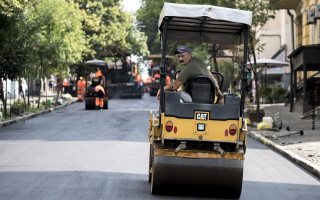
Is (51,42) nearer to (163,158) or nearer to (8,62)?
(8,62)

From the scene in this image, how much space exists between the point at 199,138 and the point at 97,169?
3.24 metres

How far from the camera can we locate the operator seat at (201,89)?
8.79 m

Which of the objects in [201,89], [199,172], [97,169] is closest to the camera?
[199,172]

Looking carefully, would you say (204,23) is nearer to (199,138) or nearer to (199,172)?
(199,138)

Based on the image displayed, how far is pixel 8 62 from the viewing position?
23.3m

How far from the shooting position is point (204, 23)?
10.2 m

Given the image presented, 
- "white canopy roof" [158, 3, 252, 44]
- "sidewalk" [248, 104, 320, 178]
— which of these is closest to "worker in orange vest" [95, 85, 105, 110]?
"sidewalk" [248, 104, 320, 178]

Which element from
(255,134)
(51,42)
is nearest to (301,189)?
(255,134)

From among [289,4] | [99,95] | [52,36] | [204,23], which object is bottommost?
[99,95]

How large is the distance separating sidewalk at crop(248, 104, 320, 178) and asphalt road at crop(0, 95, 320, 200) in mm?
225

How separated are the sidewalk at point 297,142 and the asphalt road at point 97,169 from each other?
0.23 meters

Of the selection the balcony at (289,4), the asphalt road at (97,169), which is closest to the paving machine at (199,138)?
the asphalt road at (97,169)

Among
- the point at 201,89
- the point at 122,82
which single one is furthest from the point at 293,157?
the point at 122,82

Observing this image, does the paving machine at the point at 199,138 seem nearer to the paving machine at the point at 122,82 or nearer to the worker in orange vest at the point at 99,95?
the worker in orange vest at the point at 99,95
